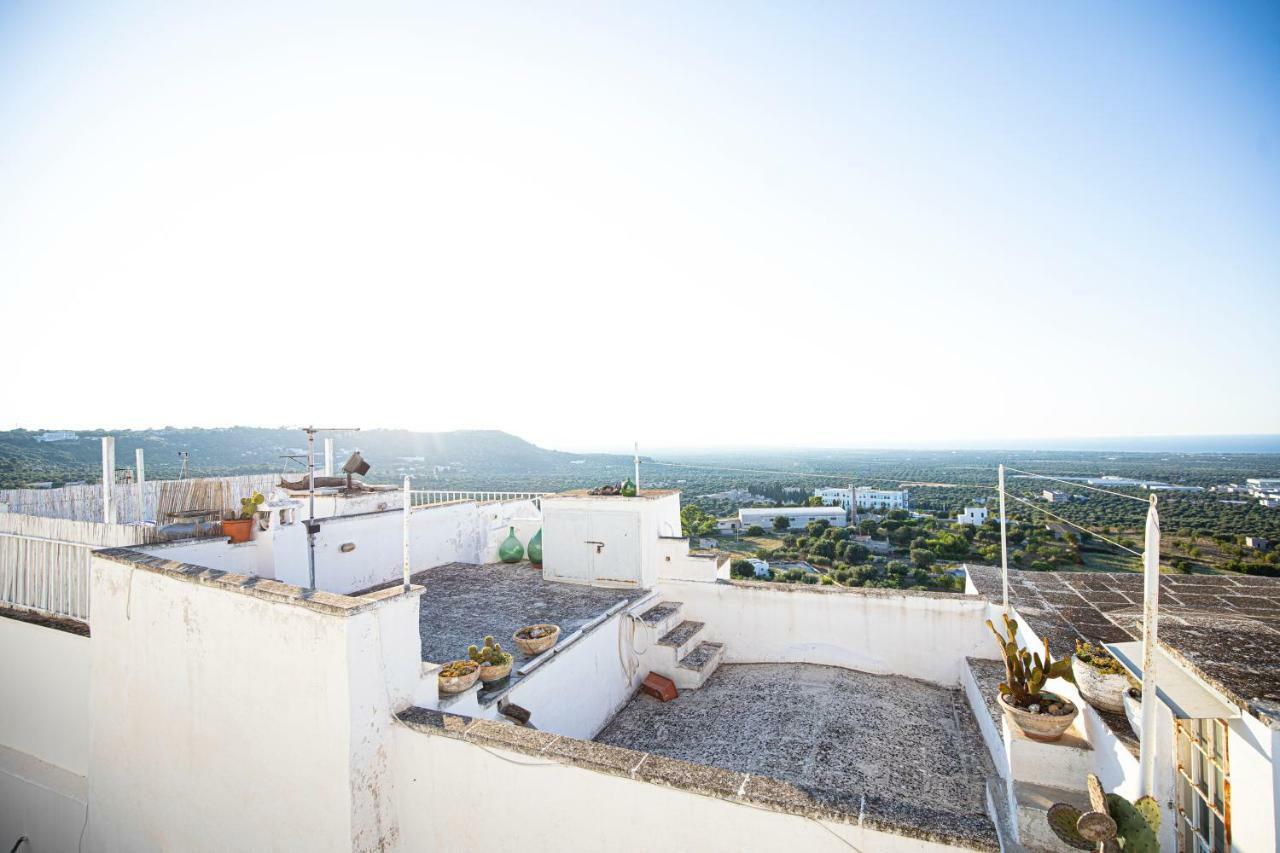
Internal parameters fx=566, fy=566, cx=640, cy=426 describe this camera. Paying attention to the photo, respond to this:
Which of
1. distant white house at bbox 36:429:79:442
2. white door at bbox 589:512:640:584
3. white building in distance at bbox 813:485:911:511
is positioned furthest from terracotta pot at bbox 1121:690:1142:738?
white building in distance at bbox 813:485:911:511

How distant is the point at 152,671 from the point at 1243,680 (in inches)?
259

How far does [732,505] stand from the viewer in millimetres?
59500

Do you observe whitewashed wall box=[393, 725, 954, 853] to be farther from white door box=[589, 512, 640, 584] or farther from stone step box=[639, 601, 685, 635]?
white door box=[589, 512, 640, 584]

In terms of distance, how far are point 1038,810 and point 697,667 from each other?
136 inches

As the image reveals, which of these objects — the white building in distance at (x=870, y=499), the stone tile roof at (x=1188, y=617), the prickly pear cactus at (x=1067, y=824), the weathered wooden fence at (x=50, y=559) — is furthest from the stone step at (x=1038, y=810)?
the white building in distance at (x=870, y=499)

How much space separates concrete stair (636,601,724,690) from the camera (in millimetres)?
6180

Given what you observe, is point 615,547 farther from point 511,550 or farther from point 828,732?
point 828,732

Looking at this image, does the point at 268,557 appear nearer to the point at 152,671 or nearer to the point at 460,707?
the point at 152,671

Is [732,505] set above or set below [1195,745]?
below

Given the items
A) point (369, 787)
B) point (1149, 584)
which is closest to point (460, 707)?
point (369, 787)

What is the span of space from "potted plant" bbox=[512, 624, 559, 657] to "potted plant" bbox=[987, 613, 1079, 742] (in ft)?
11.3

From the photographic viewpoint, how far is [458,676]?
408cm

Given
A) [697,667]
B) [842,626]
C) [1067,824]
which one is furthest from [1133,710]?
[697,667]

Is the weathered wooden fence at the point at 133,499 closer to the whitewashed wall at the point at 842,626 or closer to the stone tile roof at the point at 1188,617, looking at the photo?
the whitewashed wall at the point at 842,626
